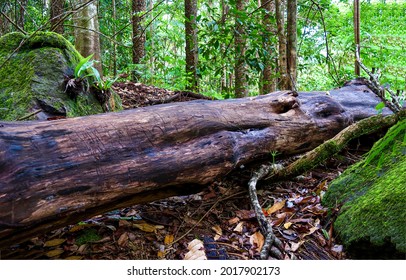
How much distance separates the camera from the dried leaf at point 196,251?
199 centimetres

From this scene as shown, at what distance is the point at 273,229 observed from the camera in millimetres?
2236

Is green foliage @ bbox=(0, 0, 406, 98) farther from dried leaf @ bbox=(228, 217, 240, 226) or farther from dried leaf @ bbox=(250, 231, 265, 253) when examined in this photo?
dried leaf @ bbox=(250, 231, 265, 253)

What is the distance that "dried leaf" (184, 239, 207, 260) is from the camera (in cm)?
199

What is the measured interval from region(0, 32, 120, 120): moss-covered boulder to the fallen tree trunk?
1145 mm

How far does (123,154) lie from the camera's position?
6.66 feet

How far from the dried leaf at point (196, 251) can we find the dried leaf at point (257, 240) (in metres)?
0.32

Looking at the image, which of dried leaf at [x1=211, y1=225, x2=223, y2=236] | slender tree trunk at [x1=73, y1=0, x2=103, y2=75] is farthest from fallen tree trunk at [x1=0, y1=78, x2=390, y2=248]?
slender tree trunk at [x1=73, y1=0, x2=103, y2=75]

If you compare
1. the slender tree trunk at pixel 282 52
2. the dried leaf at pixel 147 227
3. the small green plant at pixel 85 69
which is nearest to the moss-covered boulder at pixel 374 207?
the dried leaf at pixel 147 227

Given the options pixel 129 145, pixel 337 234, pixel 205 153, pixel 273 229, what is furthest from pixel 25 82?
pixel 337 234

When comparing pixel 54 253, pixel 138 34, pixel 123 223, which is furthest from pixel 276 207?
pixel 138 34

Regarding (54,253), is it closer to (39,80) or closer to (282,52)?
(39,80)

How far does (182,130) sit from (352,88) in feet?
8.19

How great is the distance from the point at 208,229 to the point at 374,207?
3.29 ft
